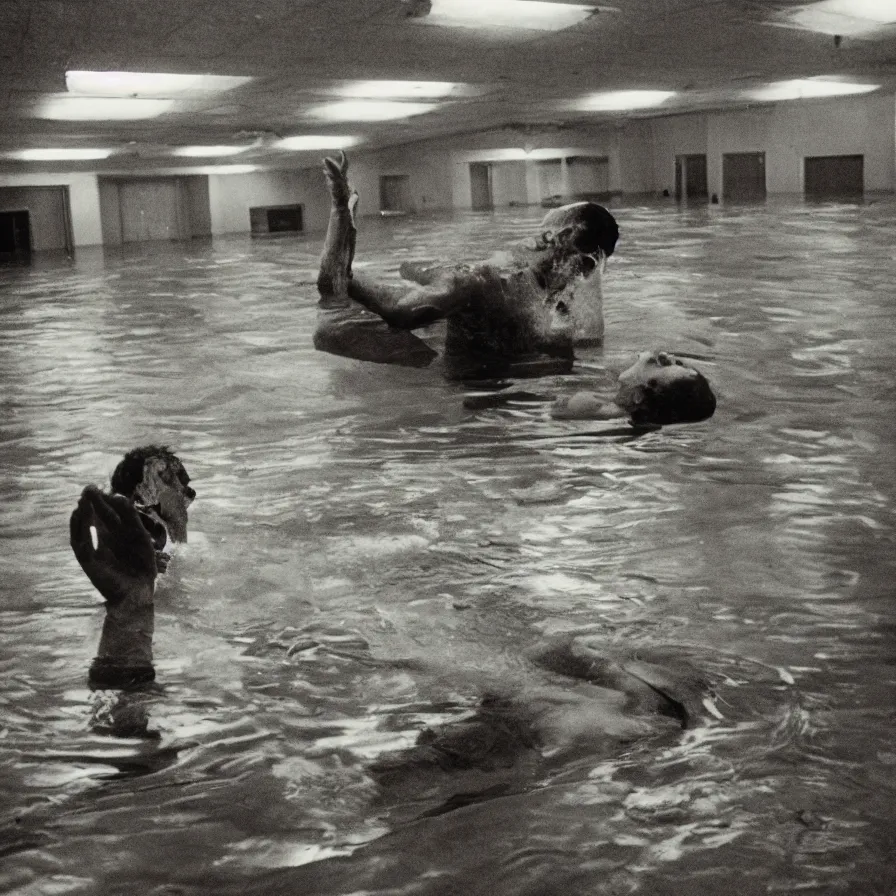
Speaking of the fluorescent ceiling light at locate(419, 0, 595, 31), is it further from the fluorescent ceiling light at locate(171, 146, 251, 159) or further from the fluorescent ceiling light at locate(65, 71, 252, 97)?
the fluorescent ceiling light at locate(171, 146, 251, 159)

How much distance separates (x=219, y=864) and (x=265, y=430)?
3804mm

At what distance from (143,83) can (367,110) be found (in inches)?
245

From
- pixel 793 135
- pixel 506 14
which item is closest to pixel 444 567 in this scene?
pixel 506 14

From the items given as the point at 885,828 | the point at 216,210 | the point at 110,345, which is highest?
the point at 216,210

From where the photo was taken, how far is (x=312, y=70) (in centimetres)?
1402

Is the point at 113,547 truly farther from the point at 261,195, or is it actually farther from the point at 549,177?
the point at 549,177

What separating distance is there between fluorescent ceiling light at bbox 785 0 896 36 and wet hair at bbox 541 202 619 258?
563cm

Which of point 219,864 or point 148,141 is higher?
point 148,141

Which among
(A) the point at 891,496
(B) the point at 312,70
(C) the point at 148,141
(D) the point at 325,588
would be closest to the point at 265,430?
(D) the point at 325,588

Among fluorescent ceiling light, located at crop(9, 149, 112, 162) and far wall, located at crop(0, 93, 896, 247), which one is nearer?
fluorescent ceiling light, located at crop(9, 149, 112, 162)

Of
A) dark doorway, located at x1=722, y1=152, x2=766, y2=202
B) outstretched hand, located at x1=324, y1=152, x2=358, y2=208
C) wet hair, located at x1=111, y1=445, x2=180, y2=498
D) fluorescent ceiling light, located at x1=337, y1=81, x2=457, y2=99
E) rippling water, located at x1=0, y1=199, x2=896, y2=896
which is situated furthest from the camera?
dark doorway, located at x1=722, y1=152, x2=766, y2=202

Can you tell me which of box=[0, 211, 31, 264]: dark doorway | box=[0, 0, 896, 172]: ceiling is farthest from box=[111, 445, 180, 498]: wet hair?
box=[0, 211, 31, 264]: dark doorway

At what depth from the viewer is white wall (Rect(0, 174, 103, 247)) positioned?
96.1 feet

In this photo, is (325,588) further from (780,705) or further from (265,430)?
(265,430)
